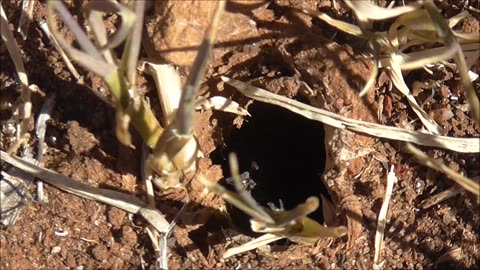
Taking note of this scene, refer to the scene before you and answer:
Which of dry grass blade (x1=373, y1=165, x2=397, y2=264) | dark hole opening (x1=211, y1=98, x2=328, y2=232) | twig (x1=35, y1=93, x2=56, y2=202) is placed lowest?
dark hole opening (x1=211, y1=98, x2=328, y2=232)

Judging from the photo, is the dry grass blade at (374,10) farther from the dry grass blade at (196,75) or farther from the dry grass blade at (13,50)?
the dry grass blade at (13,50)

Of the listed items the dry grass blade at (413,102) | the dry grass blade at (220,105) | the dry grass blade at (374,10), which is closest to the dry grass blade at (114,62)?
the dry grass blade at (220,105)

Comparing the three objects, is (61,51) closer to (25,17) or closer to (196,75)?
(25,17)

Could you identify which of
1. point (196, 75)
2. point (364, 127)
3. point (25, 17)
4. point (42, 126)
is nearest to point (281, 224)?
point (364, 127)

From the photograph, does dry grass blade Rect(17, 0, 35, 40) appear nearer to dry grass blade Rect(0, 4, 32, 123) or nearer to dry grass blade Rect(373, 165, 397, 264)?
dry grass blade Rect(0, 4, 32, 123)

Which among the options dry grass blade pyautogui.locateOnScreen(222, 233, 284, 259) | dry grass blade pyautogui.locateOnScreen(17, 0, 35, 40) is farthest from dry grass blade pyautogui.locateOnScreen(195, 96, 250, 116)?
dry grass blade pyautogui.locateOnScreen(17, 0, 35, 40)

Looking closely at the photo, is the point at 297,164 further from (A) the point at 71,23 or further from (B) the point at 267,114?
(A) the point at 71,23
